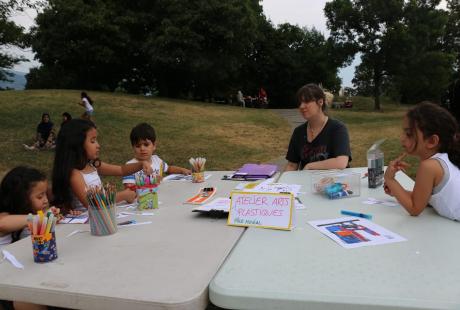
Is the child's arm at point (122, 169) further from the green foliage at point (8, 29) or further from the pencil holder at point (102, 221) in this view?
the green foliage at point (8, 29)

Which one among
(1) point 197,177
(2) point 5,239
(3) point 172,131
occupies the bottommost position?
(3) point 172,131

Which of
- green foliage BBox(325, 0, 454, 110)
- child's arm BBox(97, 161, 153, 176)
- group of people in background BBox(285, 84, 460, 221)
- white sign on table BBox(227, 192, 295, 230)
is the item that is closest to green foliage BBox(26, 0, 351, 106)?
green foliage BBox(325, 0, 454, 110)

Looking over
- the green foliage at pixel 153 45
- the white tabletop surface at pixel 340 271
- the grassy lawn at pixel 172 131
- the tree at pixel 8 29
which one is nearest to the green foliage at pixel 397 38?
the green foliage at pixel 153 45

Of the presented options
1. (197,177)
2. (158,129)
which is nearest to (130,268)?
(197,177)

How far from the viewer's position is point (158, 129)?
11.9 meters

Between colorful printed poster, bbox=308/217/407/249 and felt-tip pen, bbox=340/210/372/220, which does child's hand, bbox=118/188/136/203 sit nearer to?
colorful printed poster, bbox=308/217/407/249

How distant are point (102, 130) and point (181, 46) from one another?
10229 millimetres

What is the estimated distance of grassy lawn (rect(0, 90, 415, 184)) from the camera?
8.47 metres

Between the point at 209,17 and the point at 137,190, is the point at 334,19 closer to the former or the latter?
the point at 209,17

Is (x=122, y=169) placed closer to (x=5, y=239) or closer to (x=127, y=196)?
→ (x=127, y=196)

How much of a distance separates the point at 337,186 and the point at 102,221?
4.35 ft

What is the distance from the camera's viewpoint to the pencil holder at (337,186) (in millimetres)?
2348

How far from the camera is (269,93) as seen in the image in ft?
92.2

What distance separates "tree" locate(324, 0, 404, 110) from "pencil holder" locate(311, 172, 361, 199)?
19708 mm
